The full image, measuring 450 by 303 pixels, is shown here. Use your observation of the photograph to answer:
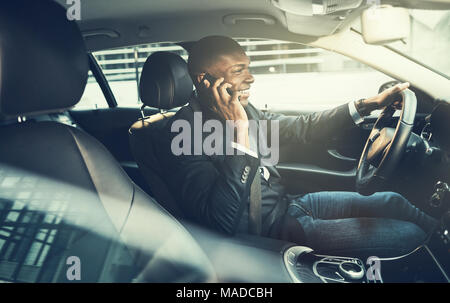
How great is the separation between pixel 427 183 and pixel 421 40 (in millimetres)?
712

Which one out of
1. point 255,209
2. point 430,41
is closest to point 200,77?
point 255,209

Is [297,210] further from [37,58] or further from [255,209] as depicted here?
[37,58]

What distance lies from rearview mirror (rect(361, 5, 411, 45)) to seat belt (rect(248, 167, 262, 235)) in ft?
2.09

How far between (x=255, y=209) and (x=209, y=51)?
707mm

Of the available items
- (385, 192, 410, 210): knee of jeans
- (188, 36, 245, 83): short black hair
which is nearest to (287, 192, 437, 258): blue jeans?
(385, 192, 410, 210): knee of jeans

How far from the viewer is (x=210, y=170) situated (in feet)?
4.73

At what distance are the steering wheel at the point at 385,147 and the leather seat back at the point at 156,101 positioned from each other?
0.79 metres

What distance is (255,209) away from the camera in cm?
146

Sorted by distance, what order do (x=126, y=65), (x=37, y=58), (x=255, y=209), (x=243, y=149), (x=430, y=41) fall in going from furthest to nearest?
(x=126, y=65), (x=430, y=41), (x=255, y=209), (x=243, y=149), (x=37, y=58)

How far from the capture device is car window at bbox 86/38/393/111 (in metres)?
1.98

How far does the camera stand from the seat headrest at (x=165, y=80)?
1.80 meters

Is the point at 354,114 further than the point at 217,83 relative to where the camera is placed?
Yes

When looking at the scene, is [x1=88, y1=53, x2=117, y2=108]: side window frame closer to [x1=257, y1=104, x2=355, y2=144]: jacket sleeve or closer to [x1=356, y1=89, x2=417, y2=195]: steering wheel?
[x1=257, y1=104, x2=355, y2=144]: jacket sleeve

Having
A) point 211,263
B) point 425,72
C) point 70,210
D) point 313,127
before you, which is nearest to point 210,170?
point 211,263
